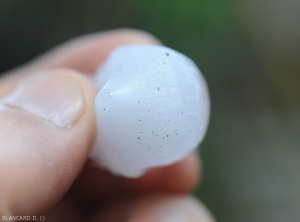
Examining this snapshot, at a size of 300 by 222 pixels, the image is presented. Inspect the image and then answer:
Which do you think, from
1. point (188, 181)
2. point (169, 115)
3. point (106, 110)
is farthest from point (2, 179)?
point (188, 181)

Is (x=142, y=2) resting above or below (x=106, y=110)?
above

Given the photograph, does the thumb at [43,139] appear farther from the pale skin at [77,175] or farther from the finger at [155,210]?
the finger at [155,210]

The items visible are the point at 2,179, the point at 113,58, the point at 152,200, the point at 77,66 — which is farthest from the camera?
the point at 77,66

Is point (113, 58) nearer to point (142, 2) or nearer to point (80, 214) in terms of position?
point (80, 214)

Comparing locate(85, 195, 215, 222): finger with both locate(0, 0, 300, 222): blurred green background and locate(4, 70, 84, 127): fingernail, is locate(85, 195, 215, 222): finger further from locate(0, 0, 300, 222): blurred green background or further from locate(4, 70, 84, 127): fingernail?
locate(0, 0, 300, 222): blurred green background

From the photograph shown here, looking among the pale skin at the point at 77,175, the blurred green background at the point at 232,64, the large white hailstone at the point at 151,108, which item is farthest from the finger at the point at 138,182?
the blurred green background at the point at 232,64

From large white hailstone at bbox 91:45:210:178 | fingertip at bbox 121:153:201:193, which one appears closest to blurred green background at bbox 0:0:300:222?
fingertip at bbox 121:153:201:193
